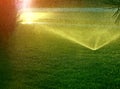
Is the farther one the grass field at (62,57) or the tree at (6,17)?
the tree at (6,17)

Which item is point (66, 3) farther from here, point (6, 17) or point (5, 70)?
point (5, 70)

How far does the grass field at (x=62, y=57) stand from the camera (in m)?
7.70

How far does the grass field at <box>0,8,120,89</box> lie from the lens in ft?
25.2

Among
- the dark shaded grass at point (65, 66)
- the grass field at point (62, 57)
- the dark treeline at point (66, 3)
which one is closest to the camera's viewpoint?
A: the dark shaded grass at point (65, 66)

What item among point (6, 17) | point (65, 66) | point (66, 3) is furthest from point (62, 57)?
point (66, 3)

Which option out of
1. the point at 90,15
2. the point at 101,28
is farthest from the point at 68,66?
the point at 90,15

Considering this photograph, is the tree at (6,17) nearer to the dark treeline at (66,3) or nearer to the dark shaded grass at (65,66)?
the dark shaded grass at (65,66)

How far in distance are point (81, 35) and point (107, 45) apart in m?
1.82

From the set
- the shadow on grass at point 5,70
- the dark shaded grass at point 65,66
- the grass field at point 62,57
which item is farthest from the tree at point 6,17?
the shadow on grass at point 5,70

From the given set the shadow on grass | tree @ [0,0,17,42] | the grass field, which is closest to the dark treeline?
the grass field

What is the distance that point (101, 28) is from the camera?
46.3ft

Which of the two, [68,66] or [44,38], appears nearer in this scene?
[68,66]

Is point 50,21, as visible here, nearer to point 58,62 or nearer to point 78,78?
point 58,62

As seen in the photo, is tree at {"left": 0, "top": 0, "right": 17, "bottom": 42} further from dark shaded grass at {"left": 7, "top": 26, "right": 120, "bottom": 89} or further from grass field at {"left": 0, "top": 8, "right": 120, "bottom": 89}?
dark shaded grass at {"left": 7, "top": 26, "right": 120, "bottom": 89}
